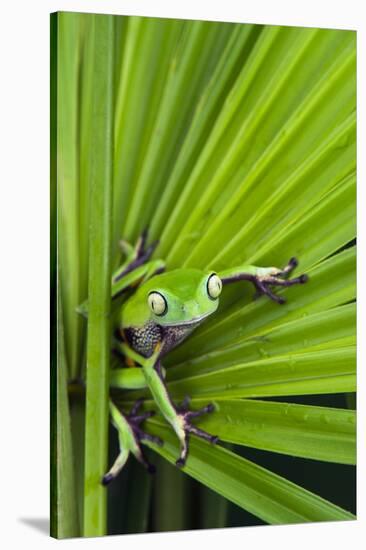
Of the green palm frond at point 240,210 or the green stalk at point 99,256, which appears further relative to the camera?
the green palm frond at point 240,210

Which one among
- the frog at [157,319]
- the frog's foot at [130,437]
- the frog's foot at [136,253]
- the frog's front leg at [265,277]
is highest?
the frog's foot at [136,253]

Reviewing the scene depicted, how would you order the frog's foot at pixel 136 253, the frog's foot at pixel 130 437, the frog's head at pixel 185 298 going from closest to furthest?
the frog's head at pixel 185 298 → the frog's foot at pixel 130 437 → the frog's foot at pixel 136 253

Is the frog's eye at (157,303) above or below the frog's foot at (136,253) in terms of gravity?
below

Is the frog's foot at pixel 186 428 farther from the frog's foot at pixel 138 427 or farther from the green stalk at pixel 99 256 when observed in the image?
the green stalk at pixel 99 256

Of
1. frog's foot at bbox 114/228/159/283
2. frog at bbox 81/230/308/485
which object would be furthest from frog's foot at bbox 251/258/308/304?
frog's foot at bbox 114/228/159/283

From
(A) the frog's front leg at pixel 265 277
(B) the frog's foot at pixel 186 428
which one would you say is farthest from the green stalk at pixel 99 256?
(A) the frog's front leg at pixel 265 277

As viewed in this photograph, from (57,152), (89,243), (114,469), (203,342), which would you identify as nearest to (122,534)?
(114,469)

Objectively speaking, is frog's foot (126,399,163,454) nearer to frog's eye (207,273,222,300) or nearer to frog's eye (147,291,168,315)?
frog's eye (147,291,168,315)

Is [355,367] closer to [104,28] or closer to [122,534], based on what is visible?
[122,534]
